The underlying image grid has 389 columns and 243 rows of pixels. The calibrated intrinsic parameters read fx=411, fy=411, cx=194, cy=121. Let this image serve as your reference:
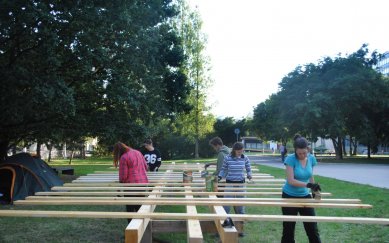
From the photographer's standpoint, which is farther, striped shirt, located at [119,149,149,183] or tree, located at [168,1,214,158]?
tree, located at [168,1,214,158]

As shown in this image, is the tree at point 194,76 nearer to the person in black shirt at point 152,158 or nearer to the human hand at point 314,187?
the person in black shirt at point 152,158

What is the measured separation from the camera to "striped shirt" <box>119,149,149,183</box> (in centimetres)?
680

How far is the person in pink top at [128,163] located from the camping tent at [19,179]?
556cm

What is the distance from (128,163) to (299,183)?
3.02 m

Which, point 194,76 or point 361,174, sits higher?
point 194,76

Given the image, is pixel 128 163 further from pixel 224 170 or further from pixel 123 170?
pixel 224 170

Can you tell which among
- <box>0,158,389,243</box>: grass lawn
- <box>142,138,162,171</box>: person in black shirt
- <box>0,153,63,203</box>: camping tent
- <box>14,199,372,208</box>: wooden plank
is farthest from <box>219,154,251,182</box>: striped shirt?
<box>0,153,63,203</box>: camping tent

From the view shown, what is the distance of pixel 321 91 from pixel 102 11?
2355cm

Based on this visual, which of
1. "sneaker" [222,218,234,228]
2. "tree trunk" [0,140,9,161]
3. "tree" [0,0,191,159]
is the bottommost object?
"sneaker" [222,218,234,228]

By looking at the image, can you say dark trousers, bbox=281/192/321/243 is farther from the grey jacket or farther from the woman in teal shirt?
the grey jacket

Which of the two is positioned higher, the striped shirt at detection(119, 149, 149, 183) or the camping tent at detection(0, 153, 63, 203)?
the striped shirt at detection(119, 149, 149, 183)

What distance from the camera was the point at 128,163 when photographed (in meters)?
6.85

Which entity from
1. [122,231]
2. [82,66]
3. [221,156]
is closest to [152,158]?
[122,231]

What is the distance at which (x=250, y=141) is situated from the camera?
235 feet
